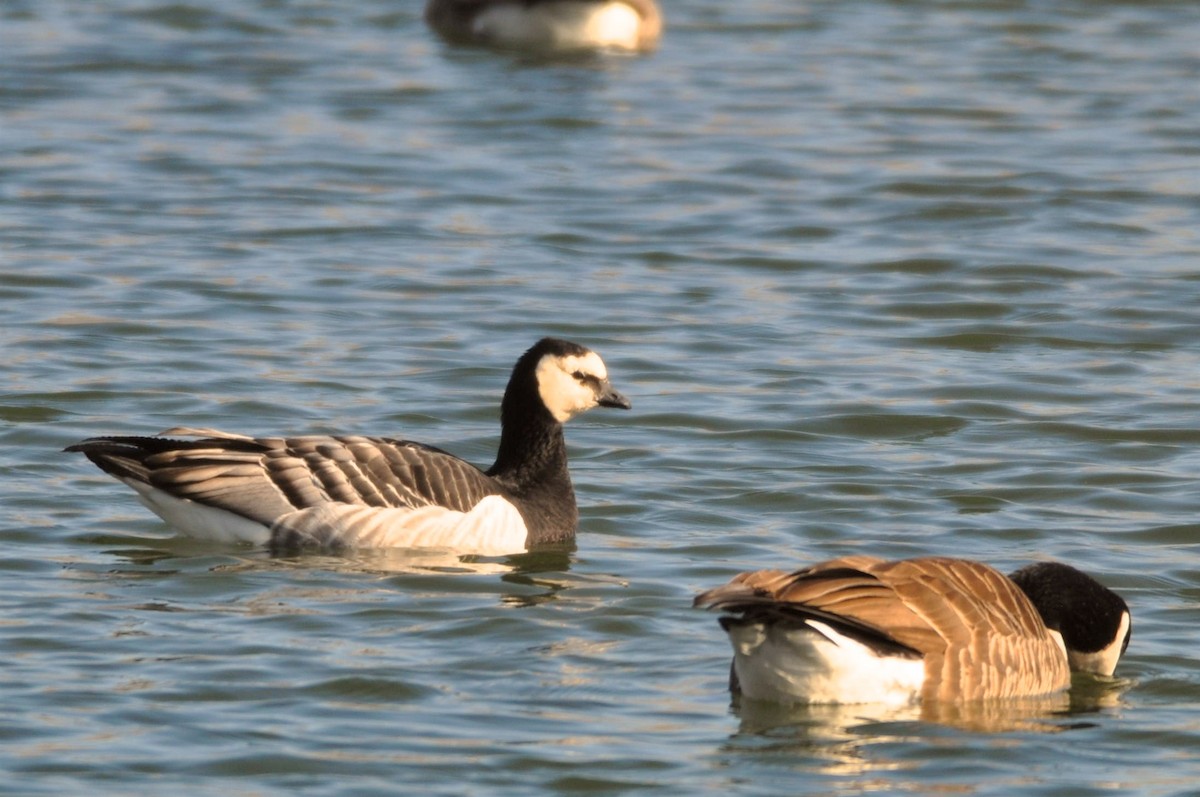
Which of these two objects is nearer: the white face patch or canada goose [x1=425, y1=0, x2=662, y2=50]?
the white face patch

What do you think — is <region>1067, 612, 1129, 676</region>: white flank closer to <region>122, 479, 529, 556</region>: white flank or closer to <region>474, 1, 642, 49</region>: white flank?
<region>122, 479, 529, 556</region>: white flank

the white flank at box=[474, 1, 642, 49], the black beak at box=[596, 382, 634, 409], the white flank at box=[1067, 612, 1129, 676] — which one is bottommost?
the white flank at box=[1067, 612, 1129, 676]

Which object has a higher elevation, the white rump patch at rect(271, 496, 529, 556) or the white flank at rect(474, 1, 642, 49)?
the white flank at rect(474, 1, 642, 49)

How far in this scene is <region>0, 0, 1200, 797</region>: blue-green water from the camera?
8266 millimetres

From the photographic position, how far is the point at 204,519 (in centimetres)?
1084

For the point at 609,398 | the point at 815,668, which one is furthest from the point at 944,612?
the point at 609,398

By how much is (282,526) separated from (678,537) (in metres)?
1.95

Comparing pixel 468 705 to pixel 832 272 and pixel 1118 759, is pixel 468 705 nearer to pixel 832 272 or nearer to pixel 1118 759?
pixel 1118 759

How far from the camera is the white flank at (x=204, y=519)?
10797 millimetres

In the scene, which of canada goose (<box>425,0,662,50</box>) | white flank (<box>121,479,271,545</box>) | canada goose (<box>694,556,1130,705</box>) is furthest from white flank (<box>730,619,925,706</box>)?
canada goose (<box>425,0,662,50</box>)

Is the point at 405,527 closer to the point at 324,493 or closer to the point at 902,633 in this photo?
the point at 324,493

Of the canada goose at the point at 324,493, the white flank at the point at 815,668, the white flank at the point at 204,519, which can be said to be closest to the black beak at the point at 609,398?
the canada goose at the point at 324,493

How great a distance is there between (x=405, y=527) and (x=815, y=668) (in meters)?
3.24

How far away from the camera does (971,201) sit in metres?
19.5
